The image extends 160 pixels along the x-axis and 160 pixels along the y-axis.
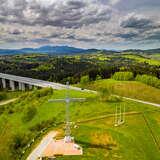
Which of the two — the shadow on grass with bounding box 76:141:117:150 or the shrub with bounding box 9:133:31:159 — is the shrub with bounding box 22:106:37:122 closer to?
the shrub with bounding box 9:133:31:159

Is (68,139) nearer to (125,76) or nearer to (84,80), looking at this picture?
(84,80)

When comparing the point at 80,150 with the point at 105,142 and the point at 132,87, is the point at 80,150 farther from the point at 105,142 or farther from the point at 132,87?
the point at 132,87

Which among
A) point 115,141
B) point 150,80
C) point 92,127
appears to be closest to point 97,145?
point 115,141

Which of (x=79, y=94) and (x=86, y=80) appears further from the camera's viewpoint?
(x=86, y=80)

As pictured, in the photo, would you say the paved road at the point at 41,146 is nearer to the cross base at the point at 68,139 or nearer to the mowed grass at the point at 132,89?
the cross base at the point at 68,139

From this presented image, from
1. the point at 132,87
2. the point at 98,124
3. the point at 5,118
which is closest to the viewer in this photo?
the point at 98,124

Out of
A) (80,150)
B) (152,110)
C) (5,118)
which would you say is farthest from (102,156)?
(5,118)
